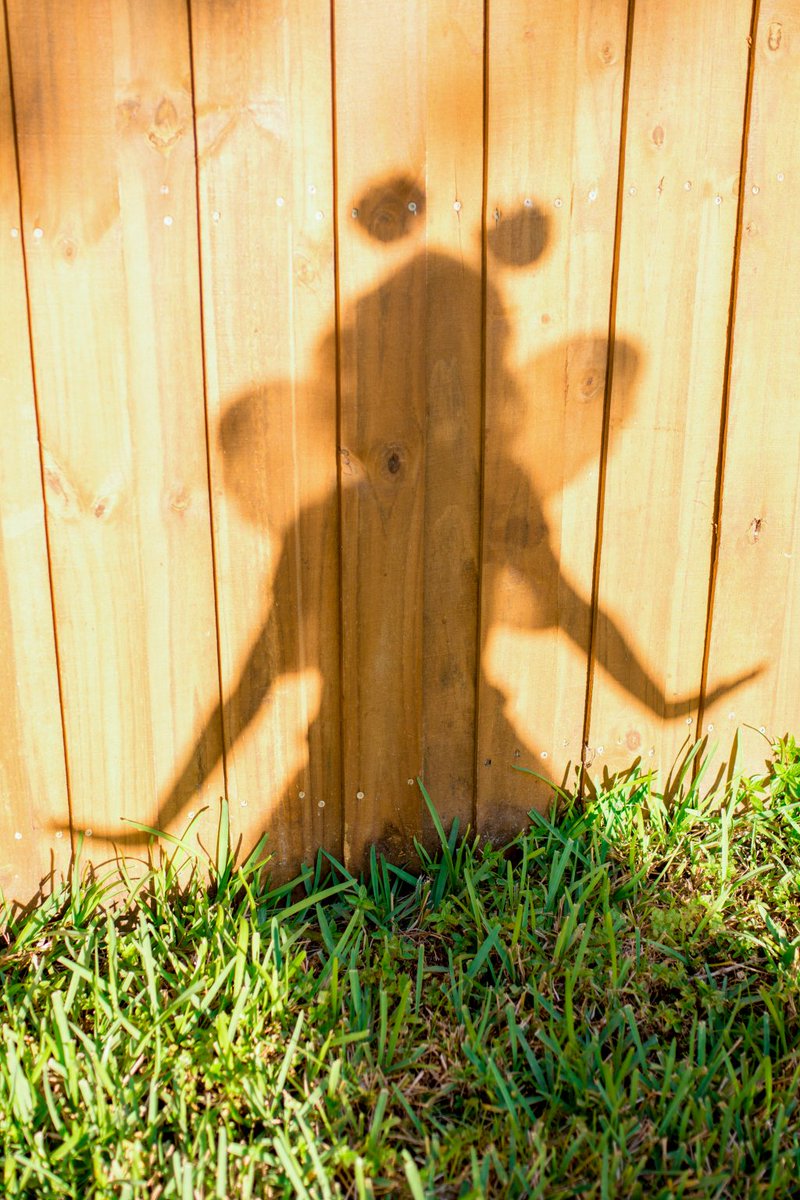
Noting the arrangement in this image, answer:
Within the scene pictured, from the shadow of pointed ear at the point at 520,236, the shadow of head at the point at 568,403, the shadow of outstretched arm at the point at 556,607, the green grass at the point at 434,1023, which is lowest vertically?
the green grass at the point at 434,1023

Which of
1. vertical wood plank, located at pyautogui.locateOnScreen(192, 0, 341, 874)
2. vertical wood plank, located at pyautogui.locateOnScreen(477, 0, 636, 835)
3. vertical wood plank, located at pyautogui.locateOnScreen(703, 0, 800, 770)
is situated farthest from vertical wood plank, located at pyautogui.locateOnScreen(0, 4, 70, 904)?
vertical wood plank, located at pyautogui.locateOnScreen(703, 0, 800, 770)

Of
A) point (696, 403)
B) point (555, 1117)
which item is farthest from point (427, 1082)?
point (696, 403)

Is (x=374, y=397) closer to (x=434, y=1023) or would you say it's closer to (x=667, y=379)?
(x=667, y=379)

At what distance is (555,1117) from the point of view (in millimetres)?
1786

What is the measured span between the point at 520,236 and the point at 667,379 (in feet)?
1.52

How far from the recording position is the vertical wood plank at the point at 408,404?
1.98 m

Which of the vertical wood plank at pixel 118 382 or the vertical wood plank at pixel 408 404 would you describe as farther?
the vertical wood plank at pixel 408 404

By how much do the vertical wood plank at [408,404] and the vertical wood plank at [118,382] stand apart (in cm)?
31

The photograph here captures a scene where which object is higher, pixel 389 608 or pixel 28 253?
pixel 28 253

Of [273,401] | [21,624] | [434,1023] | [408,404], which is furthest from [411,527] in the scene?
[434,1023]

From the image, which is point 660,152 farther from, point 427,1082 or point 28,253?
point 427,1082

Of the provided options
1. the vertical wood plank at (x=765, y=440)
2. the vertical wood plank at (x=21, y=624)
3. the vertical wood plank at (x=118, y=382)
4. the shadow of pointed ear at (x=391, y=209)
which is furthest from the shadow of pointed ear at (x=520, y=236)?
the vertical wood plank at (x=21, y=624)

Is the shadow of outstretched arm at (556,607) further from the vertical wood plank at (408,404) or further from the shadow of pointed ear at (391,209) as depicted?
the shadow of pointed ear at (391,209)

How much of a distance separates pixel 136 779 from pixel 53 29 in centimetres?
145
